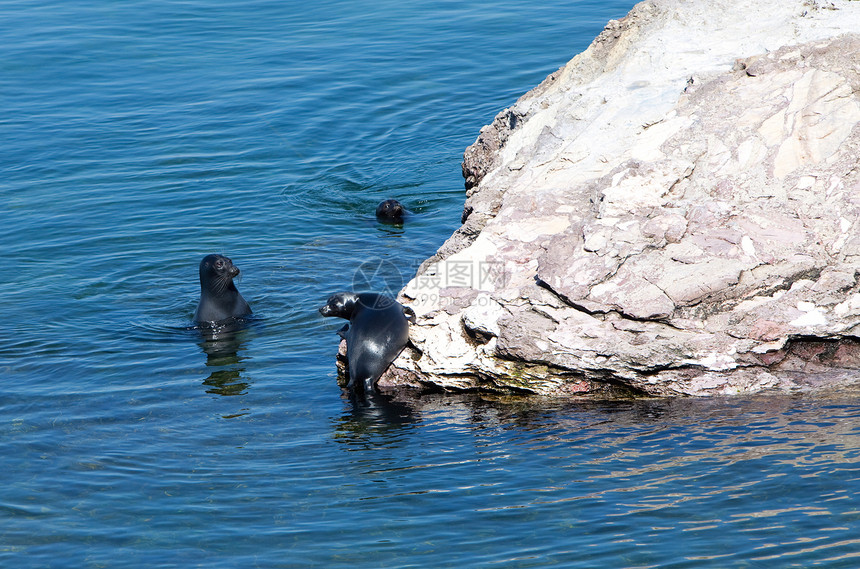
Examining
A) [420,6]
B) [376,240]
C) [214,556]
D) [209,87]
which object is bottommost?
[214,556]

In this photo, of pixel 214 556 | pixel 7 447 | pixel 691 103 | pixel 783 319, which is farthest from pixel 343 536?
pixel 691 103

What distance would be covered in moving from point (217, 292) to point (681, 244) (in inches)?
199

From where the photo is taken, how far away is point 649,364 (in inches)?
277

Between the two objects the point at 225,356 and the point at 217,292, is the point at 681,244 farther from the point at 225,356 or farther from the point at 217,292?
the point at 217,292

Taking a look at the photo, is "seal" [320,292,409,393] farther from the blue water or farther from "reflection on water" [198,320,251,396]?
"reflection on water" [198,320,251,396]

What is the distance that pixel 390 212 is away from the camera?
12453 millimetres

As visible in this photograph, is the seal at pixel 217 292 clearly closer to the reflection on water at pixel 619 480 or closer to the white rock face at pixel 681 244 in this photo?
the white rock face at pixel 681 244

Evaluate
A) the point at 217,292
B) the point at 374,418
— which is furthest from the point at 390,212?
the point at 374,418

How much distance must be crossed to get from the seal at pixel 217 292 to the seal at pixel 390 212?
122 inches

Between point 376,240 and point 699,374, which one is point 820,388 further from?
point 376,240

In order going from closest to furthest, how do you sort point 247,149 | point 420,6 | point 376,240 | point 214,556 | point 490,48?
point 214,556, point 376,240, point 247,149, point 490,48, point 420,6

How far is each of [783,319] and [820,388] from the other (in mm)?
584

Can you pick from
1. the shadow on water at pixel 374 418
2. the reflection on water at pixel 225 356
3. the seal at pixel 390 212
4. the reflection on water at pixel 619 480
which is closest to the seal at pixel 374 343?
the shadow on water at pixel 374 418

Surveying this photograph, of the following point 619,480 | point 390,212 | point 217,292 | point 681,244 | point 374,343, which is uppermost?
point 390,212
